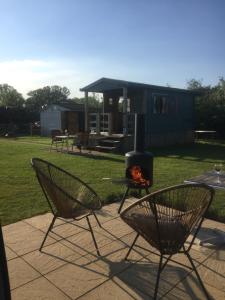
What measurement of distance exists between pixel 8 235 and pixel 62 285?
1195mm

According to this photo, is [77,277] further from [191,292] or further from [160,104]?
[160,104]

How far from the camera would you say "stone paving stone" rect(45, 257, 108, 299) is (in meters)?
2.41

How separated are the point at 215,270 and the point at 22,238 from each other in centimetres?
206

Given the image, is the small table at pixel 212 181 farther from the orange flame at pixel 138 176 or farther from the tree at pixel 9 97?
the tree at pixel 9 97

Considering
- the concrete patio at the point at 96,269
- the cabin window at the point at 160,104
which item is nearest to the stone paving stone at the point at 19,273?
the concrete patio at the point at 96,269

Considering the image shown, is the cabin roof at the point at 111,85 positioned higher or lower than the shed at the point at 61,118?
higher

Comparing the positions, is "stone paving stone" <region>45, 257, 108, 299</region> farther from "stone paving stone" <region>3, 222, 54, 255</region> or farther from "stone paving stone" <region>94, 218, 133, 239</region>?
"stone paving stone" <region>94, 218, 133, 239</region>

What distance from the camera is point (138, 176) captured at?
13.2 feet

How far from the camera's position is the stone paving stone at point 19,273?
2.49 metres

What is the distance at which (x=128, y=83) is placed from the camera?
479 inches

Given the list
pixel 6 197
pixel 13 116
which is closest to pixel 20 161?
pixel 6 197

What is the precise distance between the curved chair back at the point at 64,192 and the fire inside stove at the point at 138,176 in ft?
2.54

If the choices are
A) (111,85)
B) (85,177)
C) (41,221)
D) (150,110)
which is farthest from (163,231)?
(150,110)

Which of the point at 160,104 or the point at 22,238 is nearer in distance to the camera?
the point at 22,238
